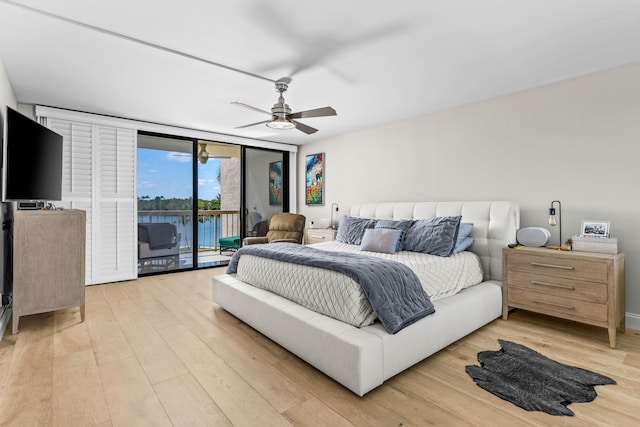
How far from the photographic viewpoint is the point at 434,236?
10.6 feet

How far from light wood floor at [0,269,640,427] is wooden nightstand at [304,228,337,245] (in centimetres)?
238

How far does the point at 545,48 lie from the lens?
2.47 meters

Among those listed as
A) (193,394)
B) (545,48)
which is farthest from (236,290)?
(545,48)

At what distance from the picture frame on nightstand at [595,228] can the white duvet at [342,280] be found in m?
0.93

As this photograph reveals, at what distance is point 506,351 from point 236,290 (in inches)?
89.8

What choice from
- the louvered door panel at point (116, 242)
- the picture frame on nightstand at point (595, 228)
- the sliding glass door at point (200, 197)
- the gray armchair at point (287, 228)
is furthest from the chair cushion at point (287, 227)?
the picture frame on nightstand at point (595, 228)

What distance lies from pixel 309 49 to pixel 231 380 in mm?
2436

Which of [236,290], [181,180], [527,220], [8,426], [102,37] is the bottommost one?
[8,426]

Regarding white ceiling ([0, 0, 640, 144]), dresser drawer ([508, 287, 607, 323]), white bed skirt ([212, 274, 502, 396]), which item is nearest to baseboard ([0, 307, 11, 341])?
white bed skirt ([212, 274, 502, 396])

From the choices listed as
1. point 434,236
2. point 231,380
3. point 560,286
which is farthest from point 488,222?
point 231,380

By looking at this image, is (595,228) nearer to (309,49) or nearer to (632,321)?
(632,321)

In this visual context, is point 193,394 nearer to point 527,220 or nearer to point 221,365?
point 221,365

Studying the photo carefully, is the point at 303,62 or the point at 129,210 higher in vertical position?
the point at 303,62

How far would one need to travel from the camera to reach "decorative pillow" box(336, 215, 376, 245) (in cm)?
406
